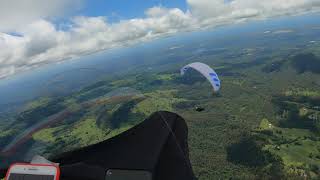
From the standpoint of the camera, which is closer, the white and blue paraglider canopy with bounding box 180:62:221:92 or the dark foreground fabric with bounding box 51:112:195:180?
the dark foreground fabric with bounding box 51:112:195:180

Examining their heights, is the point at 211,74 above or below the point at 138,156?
below

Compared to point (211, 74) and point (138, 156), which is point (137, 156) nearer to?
point (138, 156)

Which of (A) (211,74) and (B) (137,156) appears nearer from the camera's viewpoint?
(B) (137,156)

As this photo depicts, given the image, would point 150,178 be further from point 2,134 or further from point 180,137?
point 2,134

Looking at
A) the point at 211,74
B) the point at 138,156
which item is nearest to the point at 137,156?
the point at 138,156

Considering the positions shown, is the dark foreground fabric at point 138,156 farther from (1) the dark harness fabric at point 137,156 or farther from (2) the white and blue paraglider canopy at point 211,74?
(2) the white and blue paraglider canopy at point 211,74

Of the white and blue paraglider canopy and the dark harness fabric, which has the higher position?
the dark harness fabric

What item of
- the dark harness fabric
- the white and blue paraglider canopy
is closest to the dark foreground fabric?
the dark harness fabric

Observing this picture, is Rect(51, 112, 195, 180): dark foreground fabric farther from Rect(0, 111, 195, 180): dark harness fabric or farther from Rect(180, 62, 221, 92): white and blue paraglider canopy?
Rect(180, 62, 221, 92): white and blue paraglider canopy

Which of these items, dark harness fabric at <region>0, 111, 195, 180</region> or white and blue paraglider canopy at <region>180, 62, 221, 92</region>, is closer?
dark harness fabric at <region>0, 111, 195, 180</region>
